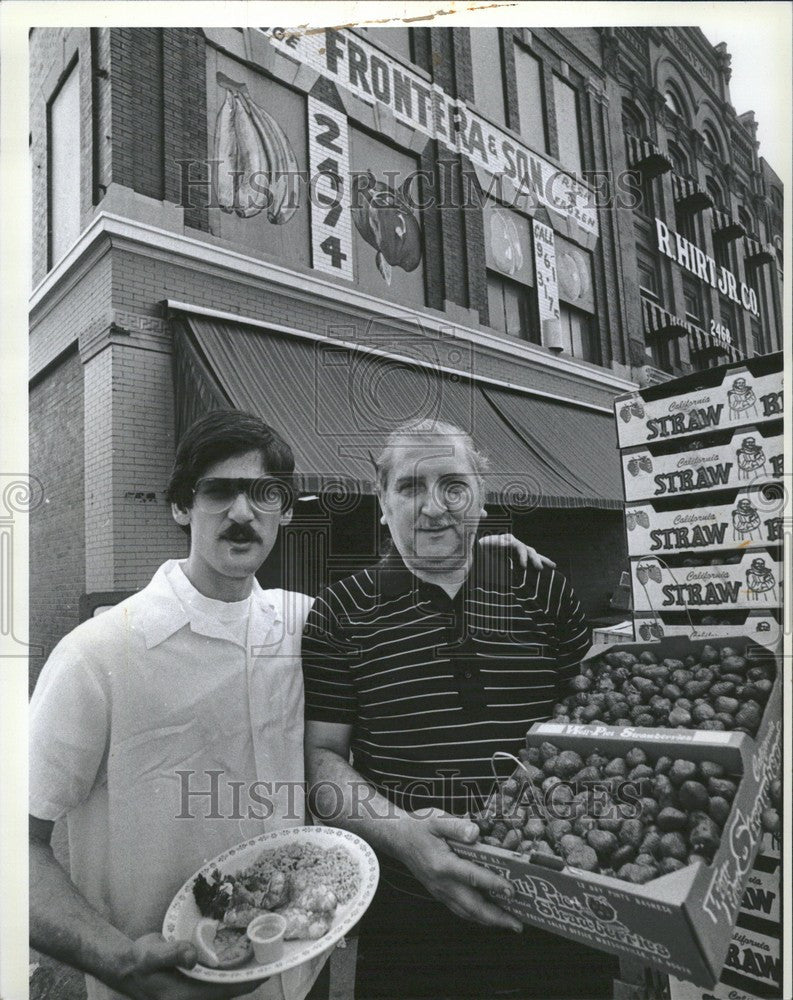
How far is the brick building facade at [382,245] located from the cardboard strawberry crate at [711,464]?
0.20 m

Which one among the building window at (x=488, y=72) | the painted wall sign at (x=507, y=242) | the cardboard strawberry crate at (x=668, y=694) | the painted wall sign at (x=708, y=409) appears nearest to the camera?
the cardboard strawberry crate at (x=668, y=694)

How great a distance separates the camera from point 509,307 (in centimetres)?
418

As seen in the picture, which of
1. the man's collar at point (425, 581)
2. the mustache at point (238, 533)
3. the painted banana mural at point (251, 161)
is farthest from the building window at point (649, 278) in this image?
the mustache at point (238, 533)

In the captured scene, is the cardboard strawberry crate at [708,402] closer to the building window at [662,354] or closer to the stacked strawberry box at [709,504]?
the stacked strawberry box at [709,504]

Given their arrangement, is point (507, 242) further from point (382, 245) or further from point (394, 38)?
point (394, 38)

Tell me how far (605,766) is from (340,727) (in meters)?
1.26

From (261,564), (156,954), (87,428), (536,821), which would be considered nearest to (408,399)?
(261,564)

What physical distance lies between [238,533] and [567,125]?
2965 millimetres

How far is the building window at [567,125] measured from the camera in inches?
158

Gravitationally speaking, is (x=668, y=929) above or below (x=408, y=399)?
below

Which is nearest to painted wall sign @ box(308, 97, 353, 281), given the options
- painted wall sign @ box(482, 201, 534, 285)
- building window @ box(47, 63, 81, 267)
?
painted wall sign @ box(482, 201, 534, 285)

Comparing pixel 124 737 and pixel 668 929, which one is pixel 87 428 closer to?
pixel 124 737

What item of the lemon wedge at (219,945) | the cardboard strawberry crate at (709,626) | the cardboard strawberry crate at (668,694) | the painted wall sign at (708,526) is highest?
the painted wall sign at (708,526)

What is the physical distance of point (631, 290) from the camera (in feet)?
14.3
